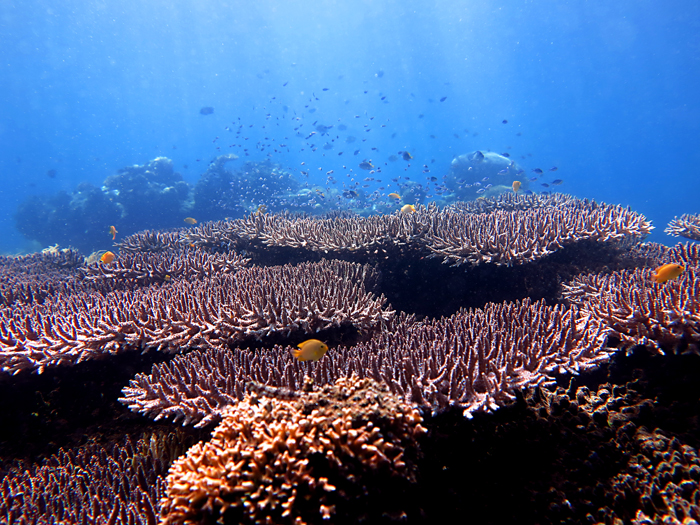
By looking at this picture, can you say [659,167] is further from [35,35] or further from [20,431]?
[35,35]

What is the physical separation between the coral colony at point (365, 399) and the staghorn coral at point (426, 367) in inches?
0.8

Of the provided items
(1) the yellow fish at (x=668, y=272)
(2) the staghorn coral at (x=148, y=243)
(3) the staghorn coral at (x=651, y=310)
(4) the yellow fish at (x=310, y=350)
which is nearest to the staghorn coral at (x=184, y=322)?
(4) the yellow fish at (x=310, y=350)

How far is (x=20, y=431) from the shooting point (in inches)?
129

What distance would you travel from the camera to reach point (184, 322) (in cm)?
348

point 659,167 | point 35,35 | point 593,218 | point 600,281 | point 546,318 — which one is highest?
point 659,167

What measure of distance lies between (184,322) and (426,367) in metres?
2.82

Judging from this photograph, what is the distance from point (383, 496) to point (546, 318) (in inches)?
107

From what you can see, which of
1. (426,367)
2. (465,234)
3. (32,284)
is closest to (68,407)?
(426,367)

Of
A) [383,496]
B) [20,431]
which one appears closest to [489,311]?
[383,496]

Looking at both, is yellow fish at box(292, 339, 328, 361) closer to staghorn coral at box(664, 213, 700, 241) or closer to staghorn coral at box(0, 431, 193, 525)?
staghorn coral at box(0, 431, 193, 525)

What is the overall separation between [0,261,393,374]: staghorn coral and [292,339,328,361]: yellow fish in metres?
0.74

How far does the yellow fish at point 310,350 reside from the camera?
2.70m

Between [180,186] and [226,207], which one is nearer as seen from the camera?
[226,207]

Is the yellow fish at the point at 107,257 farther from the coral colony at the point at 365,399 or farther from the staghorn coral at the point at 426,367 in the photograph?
the staghorn coral at the point at 426,367
